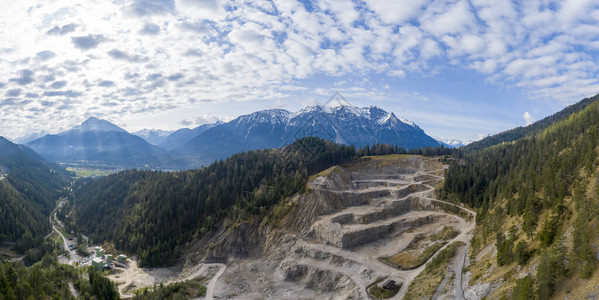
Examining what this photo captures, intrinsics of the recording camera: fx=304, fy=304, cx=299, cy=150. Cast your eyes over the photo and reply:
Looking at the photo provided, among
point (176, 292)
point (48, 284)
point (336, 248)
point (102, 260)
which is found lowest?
point (102, 260)

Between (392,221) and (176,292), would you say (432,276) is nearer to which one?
(392,221)

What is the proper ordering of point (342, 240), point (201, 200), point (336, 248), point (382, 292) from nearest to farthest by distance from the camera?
1. point (382, 292)
2. point (342, 240)
3. point (336, 248)
4. point (201, 200)

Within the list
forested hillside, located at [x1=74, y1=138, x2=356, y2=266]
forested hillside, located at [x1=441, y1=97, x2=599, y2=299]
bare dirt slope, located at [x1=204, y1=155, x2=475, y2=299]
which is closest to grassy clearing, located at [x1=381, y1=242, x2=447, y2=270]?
bare dirt slope, located at [x1=204, y1=155, x2=475, y2=299]

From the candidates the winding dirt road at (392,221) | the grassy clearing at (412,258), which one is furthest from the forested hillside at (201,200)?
the grassy clearing at (412,258)

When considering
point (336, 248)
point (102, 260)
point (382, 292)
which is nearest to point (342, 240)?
point (336, 248)

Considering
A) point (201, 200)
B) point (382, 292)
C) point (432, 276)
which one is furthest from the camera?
point (201, 200)

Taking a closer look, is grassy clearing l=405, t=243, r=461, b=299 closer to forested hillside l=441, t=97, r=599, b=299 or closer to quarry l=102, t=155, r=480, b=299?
quarry l=102, t=155, r=480, b=299

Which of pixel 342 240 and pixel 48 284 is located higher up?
pixel 342 240

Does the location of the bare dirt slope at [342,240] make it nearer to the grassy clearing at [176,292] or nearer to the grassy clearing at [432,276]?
the grassy clearing at [432,276]
